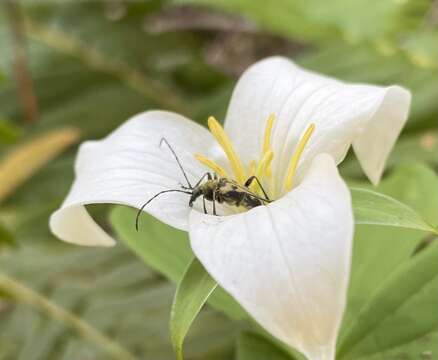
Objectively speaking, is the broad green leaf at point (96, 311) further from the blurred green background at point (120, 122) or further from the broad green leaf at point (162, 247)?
the broad green leaf at point (162, 247)

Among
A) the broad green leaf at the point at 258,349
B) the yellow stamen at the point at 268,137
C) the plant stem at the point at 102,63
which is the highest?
the yellow stamen at the point at 268,137

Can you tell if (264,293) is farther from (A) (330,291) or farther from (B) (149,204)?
(B) (149,204)

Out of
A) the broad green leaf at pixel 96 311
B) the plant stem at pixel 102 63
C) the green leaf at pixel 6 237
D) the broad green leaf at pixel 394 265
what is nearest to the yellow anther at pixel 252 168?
the broad green leaf at pixel 394 265

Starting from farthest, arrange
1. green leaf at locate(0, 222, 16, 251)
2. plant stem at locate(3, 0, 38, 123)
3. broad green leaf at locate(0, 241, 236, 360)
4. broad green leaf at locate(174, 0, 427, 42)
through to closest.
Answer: plant stem at locate(3, 0, 38, 123), broad green leaf at locate(174, 0, 427, 42), green leaf at locate(0, 222, 16, 251), broad green leaf at locate(0, 241, 236, 360)

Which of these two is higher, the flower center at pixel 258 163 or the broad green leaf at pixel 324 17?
the flower center at pixel 258 163

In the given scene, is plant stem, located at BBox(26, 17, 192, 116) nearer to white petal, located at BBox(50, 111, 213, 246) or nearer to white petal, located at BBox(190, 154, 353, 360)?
white petal, located at BBox(50, 111, 213, 246)

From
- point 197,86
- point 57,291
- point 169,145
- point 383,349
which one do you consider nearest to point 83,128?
point 197,86

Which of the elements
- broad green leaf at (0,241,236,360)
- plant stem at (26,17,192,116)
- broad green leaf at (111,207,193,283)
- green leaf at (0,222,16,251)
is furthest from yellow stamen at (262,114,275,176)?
plant stem at (26,17,192,116)
